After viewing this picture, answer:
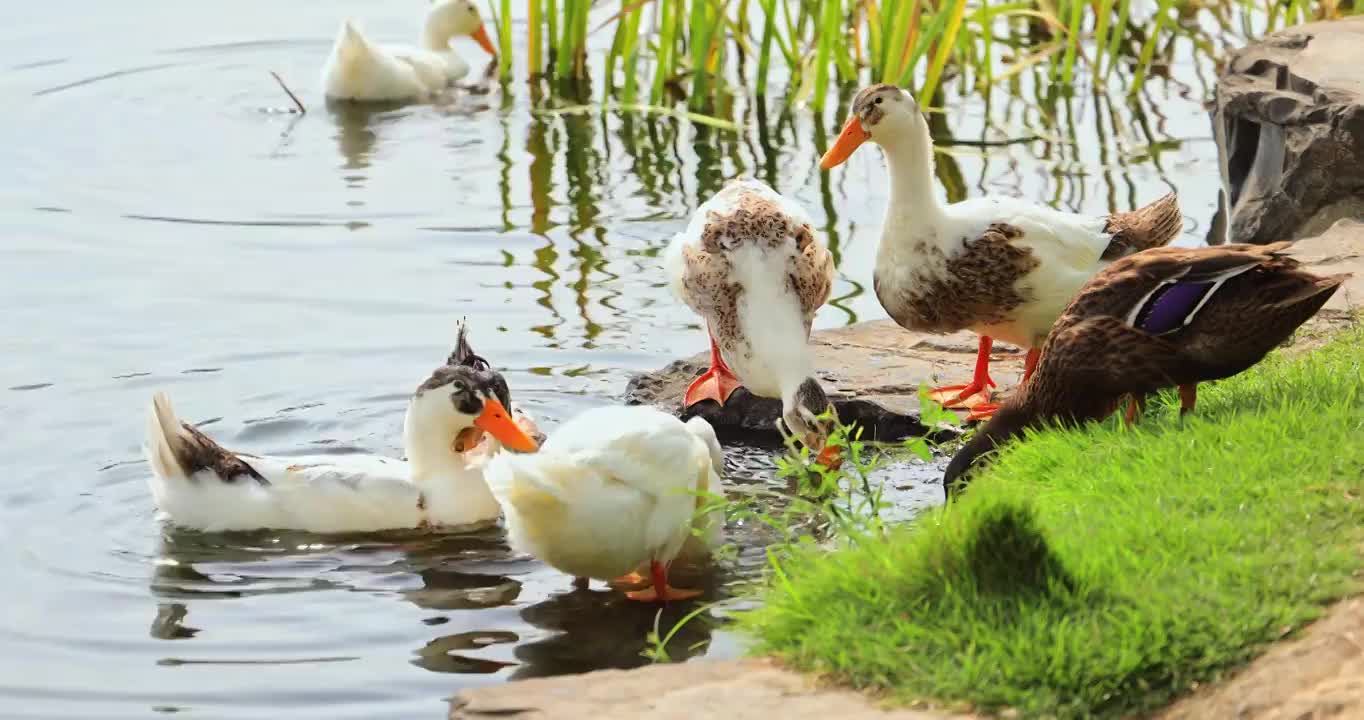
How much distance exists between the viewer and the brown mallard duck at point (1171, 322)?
209 inches

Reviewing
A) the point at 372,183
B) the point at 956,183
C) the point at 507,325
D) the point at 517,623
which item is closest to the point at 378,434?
the point at 507,325

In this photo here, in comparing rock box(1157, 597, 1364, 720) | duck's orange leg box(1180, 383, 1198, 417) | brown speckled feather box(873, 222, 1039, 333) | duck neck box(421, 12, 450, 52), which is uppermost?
duck neck box(421, 12, 450, 52)

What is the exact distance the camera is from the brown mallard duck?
5.32m

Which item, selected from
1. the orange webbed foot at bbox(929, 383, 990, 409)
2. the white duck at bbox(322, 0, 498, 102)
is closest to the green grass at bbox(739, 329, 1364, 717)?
the orange webbed foot at bbox(929, 383, 990, 409)

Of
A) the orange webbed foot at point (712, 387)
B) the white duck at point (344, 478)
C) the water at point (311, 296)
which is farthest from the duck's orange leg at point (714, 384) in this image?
the white duck at point (344, 478)

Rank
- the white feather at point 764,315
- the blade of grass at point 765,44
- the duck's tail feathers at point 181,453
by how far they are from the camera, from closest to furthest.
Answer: the duck's tail feathers at point 181,453
the white feather at point 764,315
the blade of grass at point 765,44

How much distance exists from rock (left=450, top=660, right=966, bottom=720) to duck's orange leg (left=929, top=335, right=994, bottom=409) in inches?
111

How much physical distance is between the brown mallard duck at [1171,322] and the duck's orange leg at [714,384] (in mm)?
1692

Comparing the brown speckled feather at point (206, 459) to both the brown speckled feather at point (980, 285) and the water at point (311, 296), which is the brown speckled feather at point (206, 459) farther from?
the brown speckled feather at point (980, 285)

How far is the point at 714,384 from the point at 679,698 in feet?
10.6

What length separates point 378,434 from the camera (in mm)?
7062

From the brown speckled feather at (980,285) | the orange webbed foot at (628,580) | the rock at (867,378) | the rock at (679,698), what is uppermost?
the brown speckled feather at (980,285)

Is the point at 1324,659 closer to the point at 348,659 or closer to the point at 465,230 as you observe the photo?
the point at 348,659

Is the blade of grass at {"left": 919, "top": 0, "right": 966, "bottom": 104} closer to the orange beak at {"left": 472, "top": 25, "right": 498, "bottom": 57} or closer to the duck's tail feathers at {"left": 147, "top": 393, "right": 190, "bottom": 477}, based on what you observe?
the orange beak at {"left": 472, "top": 25, "right": 498, "bottom": 57}
